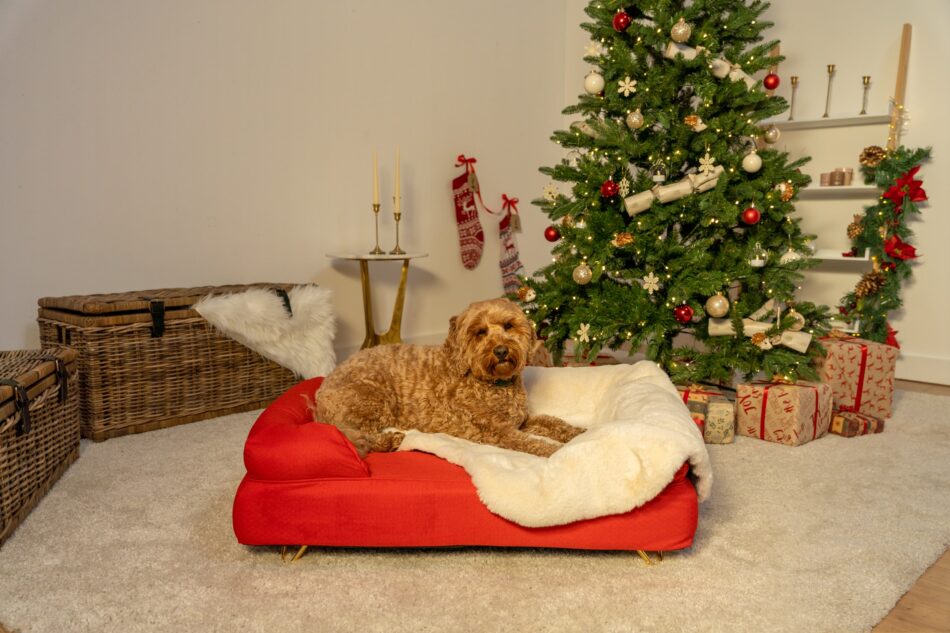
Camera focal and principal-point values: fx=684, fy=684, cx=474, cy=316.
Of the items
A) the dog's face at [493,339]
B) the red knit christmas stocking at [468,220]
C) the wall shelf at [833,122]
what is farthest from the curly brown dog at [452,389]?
the wall shelf at [833,122]

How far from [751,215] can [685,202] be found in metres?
0.30

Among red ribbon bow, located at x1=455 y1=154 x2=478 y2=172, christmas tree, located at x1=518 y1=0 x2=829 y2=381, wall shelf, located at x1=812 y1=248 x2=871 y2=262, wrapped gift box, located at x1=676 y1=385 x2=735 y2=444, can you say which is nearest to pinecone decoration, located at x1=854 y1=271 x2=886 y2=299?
wall shelf, located at x1=812 y1=248 x2=871 y2=262

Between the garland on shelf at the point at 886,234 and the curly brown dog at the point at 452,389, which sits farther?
the garland on shelf at the point at 886,234

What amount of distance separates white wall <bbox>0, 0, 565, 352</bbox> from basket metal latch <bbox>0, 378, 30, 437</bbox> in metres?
1.27

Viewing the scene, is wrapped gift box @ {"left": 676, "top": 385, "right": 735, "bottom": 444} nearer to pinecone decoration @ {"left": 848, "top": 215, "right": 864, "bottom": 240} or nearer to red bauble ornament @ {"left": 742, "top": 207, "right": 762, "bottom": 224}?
red bauble ornament @ {"left": 742, "top": 207, "right": 762, "bottom": 224}

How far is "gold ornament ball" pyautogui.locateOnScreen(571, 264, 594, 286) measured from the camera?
3.27 meters

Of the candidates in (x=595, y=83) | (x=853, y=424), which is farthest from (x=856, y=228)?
(x=595, y=83)

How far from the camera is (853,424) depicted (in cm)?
310

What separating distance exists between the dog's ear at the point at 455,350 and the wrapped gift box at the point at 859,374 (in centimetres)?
202

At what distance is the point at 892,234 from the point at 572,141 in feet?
7.08

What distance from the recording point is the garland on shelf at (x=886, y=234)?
13.2 feet

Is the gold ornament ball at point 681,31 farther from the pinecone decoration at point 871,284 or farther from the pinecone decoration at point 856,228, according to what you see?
the pinecone decoration at point 871,284

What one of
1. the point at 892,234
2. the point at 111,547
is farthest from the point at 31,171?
the point at 892,234

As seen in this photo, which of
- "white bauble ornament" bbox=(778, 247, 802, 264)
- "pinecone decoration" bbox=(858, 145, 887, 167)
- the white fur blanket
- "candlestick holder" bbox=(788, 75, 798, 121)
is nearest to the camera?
the white fur blanket
